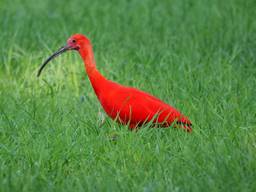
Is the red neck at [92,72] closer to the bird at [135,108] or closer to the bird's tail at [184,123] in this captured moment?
the bird at [135,108]

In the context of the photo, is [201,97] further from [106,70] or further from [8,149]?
[8,149]

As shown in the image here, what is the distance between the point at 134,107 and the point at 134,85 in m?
1.21

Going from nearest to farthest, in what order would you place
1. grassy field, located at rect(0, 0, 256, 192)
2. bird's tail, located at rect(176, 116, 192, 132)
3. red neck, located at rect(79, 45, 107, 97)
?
grassy field, located at rect(0, 0, 256, 192) < bird's tail, located at rect(176, 116, 192, 132) < red neck, located at rect(79, 45, 107, 97)

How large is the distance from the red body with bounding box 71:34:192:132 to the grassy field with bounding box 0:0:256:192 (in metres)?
0.10

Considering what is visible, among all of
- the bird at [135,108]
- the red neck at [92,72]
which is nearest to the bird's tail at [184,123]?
the bird at [135,108]

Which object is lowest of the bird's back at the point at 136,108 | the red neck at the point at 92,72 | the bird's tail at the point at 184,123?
the bird's tail at the point at 184,123

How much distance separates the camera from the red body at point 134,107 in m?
5.66

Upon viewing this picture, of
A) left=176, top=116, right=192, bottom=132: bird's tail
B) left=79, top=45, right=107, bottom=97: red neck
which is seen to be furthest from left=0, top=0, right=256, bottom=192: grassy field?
left=79, top=45, right=107, bottom=97: red neck

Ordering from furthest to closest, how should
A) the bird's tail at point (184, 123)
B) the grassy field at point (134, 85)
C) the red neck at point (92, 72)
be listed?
1. the red neck at point (92, 72)
2. the bird's tail at point (184, 123)
3. the grassy field at point (134, 85)

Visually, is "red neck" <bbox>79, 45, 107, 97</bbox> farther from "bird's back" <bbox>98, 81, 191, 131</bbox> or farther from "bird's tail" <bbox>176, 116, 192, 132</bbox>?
"bird's tail" <bbox>176, 116, 192, 132</bbox>

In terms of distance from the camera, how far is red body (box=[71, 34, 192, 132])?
5663mm

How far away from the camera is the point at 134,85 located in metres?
7.02

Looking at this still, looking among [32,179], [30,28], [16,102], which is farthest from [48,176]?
[30,28]

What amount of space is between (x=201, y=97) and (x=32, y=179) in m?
2.24
